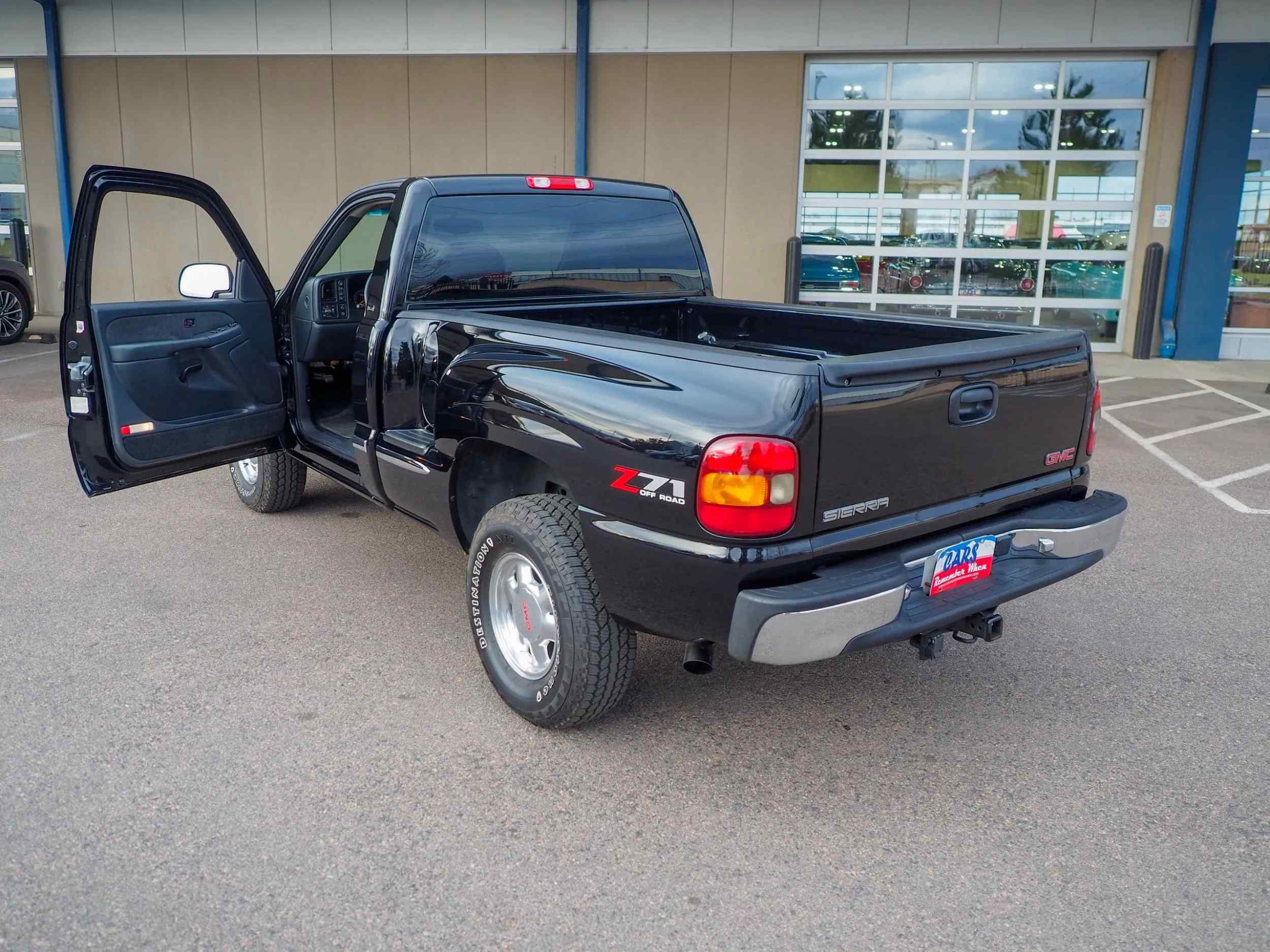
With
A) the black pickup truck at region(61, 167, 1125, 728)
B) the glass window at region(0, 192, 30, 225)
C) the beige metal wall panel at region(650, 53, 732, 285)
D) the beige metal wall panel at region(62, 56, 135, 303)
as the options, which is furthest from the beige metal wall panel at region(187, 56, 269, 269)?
the black pickup truck at region(61, 167, 1125, 728)

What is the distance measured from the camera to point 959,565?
3.08 meters

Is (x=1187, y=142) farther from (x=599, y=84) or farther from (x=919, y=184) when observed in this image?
(x=599, y=84)

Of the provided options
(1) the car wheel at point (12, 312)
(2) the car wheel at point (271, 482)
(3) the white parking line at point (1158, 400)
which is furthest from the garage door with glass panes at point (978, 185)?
(1) the car wheel at point (12, 312)

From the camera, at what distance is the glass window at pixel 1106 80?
12773mm

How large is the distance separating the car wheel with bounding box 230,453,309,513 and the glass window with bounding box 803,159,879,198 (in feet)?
31.3

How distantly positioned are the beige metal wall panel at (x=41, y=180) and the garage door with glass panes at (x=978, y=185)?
10.9 metres

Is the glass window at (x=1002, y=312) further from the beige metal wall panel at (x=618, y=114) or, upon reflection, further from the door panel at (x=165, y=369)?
the door panel at (x=165, y=369)

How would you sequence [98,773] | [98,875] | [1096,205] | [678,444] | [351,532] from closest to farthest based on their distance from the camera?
[98,875], [678,444], [98,773], [351,532], [1096,205]

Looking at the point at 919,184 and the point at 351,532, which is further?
the point at 919,184

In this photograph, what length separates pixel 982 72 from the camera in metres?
13.0

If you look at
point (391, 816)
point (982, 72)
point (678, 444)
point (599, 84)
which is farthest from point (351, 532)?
point (982, 72)

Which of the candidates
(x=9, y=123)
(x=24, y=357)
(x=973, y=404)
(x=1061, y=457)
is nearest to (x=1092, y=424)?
(x=1061, y=457)

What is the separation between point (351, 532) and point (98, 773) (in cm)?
248

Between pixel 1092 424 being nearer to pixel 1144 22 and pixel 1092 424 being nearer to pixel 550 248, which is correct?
pixel 550 248
